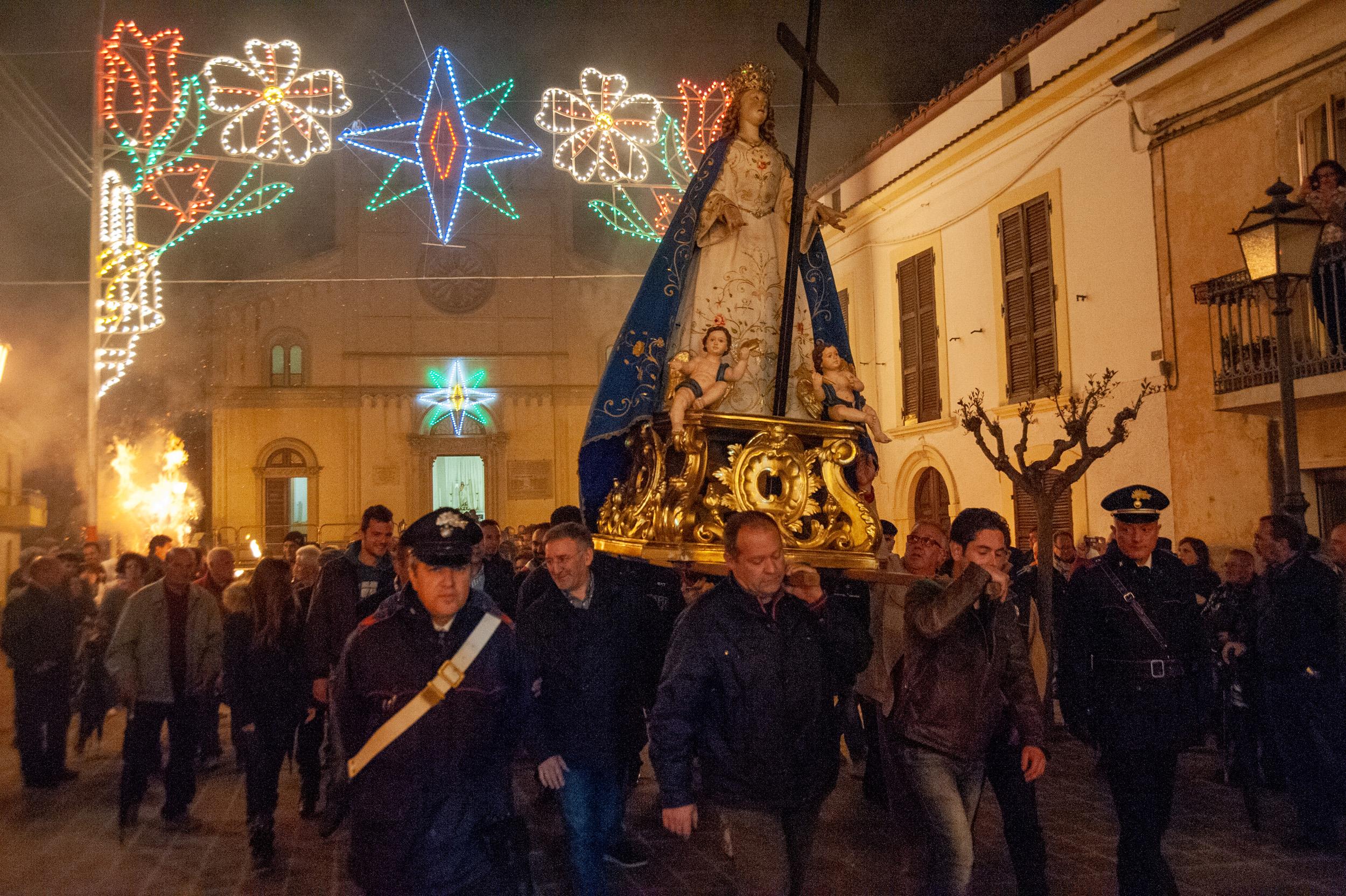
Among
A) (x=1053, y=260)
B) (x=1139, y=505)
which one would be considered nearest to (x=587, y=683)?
(x=1139, y=505)

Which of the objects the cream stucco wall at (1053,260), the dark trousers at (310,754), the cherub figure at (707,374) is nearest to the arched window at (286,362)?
the cream stucco wall at (1053,260)

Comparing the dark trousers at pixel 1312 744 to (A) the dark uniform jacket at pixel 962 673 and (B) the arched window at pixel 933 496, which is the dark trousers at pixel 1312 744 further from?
(B) the arched window at pixel 933 496

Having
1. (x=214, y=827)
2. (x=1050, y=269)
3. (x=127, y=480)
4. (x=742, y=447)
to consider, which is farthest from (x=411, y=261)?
(x=742, y=447)

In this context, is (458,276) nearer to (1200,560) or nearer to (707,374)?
(1200,560)

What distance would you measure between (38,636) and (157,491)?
79.2 ft

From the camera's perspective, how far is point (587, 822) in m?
4.52

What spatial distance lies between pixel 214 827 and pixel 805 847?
465 cm

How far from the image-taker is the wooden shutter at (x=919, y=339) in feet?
58.7

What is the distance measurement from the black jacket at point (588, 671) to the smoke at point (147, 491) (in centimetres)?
2764

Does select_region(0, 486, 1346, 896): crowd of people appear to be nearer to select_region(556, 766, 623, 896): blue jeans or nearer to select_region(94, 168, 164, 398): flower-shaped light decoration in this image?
select_region(556, 766, 623, 896): blue jeans

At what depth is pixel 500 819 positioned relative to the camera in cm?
337

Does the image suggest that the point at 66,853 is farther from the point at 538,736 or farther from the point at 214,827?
the point at 538,736

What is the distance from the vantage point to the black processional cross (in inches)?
193

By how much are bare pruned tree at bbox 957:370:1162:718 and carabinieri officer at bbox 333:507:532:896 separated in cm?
539
